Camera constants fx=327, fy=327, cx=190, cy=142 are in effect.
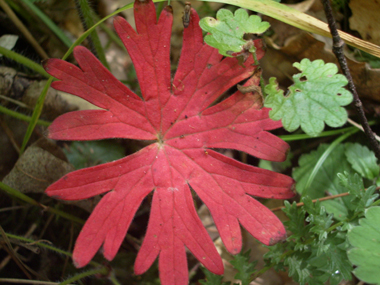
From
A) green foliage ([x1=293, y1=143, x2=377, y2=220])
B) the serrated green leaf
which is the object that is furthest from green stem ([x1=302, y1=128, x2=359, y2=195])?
the serrated green leaf

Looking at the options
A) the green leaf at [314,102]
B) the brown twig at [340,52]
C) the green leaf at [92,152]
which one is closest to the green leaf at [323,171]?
the brown twig at [340,52]

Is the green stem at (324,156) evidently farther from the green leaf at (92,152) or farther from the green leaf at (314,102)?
the green leaf at (92,152)

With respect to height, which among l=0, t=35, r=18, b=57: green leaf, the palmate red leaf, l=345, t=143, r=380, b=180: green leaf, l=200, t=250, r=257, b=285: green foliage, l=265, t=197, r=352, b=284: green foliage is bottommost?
l=200, t=250, r=257, b=285: green foliage

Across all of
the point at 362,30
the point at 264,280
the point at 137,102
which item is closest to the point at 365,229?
the point at 264,280

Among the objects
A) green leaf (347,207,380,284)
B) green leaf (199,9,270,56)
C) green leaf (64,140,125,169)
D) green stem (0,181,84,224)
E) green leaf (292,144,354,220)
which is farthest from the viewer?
green leaf (64,140,125,169)

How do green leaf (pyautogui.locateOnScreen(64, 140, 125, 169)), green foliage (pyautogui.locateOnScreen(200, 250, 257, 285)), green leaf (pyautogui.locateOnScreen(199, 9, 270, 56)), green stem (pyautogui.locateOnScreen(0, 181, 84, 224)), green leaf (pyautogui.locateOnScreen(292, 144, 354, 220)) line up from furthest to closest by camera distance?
green leaf (pyautogui.locateOnScreen(64, 140, 125, 169))
green leaf (pyautogui.locateOnScreen(292, 144, 354, 220))
green stem (pyautogui.locateOnScreen(0, 181, 84, 224))
green foliage (pyautogui.locateOnScreen(200, 250, 257, 285))
green leaf (pyautogui.locateOnScreen(199, 9, 270, 56))

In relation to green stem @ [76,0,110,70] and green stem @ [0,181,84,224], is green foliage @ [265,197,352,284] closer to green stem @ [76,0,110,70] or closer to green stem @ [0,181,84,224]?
green stem @ [0,181,84,224]
